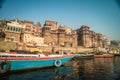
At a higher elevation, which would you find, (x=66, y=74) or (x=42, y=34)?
(x=42, y=34)

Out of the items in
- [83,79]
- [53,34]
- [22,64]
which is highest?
[53,34]

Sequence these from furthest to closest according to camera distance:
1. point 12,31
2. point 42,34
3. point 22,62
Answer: point 42,34 < point 12,31 < point 22,62

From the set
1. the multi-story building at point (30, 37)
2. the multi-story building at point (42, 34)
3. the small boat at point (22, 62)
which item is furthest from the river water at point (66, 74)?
the multi-story building at point (30, 37)

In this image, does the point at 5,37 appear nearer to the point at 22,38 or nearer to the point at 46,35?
the point at 22,38

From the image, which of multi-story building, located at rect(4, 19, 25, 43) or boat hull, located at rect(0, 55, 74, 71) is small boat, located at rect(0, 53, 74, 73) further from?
multi-story building, located at rect(4, 19, 25, 43)

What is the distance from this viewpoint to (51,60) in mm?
22516

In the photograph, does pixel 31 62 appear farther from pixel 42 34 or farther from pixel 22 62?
pixel 42 34

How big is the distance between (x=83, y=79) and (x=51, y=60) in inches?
371

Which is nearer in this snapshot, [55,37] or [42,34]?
[42,34]

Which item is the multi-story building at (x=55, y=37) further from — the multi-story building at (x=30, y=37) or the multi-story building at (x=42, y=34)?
the multi-story building at (x=30, y=37)

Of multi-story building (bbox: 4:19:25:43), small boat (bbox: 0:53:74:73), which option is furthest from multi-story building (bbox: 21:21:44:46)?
small boat (bbox: 0:53:74:73)

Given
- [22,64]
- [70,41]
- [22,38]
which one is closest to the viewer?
[22,64]

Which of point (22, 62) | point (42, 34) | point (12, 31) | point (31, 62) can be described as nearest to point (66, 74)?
point (31, 62)

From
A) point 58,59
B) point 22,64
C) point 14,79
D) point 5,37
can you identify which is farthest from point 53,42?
point 14,79
